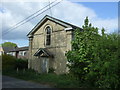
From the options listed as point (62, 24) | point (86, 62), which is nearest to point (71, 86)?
point (86, 62)

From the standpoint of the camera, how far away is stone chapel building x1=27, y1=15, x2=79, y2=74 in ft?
63.5

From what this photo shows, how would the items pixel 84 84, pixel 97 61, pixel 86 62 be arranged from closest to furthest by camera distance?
pixel 97 61 < pixel 86 62 < pixel 84 84

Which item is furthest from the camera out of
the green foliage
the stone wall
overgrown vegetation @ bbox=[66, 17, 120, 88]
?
the green foliage

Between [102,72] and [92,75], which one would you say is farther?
[92,75]

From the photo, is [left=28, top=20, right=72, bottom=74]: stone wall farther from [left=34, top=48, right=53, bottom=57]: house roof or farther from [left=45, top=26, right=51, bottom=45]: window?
[left=45, top=26, right=51, bottom=45]: window

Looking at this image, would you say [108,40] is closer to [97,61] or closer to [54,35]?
[97,61]

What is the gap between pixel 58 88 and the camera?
12320 millimetres

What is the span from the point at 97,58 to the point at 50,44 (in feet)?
42.1

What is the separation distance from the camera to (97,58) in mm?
8984

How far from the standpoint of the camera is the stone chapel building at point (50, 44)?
63.5 ft

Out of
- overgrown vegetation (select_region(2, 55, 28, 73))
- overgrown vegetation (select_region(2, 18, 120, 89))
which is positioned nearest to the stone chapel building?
overgrown vegetation (select_region(2, 55, 28, 73))

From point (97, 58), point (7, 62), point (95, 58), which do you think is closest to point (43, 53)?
point (7, 62)

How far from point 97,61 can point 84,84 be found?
3.41 m

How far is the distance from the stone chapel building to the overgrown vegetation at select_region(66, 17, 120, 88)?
712 cm
